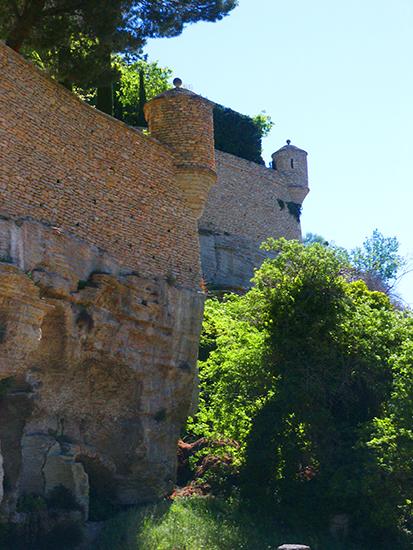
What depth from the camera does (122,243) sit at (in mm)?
17422

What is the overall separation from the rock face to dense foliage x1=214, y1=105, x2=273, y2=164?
789 inches

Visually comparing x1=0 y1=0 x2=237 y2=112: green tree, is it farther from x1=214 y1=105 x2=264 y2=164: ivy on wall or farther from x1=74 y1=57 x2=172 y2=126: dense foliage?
x1=214 y1=105 x2=264 y2=164: ivy on wall

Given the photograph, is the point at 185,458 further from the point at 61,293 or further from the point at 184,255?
the point at 61,293

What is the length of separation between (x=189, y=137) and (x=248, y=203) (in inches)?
661

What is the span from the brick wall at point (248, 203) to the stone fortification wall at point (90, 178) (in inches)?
570

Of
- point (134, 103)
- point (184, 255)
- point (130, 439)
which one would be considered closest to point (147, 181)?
point (184, 255)

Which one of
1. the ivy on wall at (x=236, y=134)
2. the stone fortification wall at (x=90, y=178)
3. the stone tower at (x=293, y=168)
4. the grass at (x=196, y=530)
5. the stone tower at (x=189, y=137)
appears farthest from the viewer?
the stone tower at (x=293, y=168)

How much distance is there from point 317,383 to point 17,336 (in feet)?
22.7

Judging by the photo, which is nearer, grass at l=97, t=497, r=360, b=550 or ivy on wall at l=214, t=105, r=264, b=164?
grass at l=97, t=497, r=360, b=550

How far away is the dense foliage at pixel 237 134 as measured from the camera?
3761 cm

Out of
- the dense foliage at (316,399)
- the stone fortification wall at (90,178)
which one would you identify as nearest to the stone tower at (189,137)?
the stone fortification wall at (90,178)

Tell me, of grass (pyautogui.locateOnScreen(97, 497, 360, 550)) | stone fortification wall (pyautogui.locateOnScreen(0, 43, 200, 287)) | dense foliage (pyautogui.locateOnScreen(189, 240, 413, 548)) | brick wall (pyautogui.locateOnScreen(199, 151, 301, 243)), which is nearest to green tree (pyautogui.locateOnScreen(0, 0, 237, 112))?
stone fortification wall (pyautogui.locateOnScreen(0, 43, 200, 287))

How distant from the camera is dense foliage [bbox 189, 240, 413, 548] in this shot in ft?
56.1

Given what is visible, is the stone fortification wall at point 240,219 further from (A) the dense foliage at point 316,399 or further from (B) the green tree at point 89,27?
(B) the green tree at point 89,27
